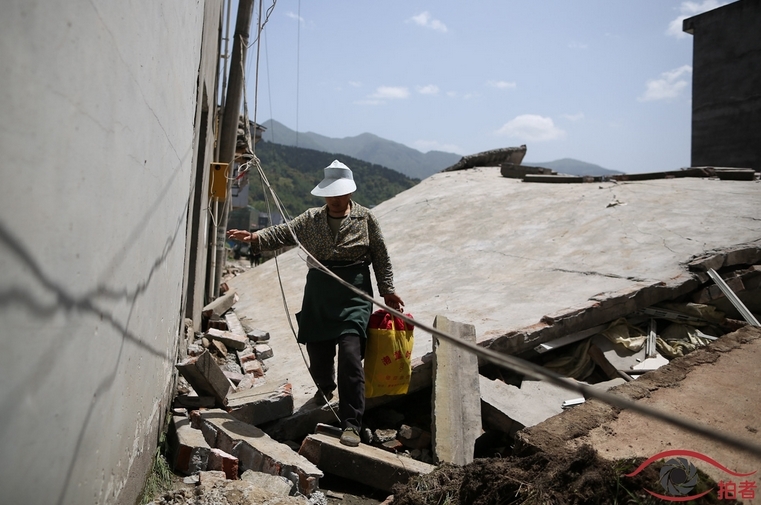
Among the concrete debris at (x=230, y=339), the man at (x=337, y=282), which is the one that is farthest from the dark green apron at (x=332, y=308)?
the concrete debris at (x=230, y=339)

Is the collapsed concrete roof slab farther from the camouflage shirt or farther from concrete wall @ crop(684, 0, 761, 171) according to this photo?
concrete wall @ crop(684, 0, 761, 171)

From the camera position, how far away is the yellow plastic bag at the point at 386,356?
12.5 ft

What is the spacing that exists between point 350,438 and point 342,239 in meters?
1.23

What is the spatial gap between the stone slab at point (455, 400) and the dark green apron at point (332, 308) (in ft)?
2.05

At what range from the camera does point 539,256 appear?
254 inches

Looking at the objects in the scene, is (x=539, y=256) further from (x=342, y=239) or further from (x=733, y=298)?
(x=342, y=239)

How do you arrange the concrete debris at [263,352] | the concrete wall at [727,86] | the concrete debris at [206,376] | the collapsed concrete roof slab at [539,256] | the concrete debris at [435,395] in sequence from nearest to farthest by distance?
the concrete debris at [435,395], the concrete debris at [206,376], the collapsed concrete roof slab at [539,256], the concrete debris at [263,352], the concrete wall at [727,86]

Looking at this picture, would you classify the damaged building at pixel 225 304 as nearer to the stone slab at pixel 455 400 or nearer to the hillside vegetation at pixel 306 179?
the stone slab at pixel 455 400

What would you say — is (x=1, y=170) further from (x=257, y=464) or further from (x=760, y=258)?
(x=760, y=258)

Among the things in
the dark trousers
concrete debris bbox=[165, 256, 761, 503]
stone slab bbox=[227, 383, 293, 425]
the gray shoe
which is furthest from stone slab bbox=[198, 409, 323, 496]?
the dark trousers

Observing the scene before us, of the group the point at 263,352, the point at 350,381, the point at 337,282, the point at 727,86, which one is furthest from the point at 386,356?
the point at 727,86

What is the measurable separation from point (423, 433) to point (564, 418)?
1198 mm

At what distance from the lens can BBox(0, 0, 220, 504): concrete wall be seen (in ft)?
3.80
